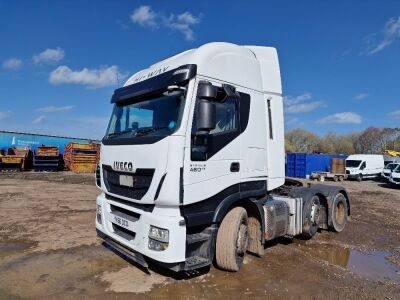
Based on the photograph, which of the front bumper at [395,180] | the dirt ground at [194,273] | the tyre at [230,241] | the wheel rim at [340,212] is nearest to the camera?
the dirt ground at [194,273]

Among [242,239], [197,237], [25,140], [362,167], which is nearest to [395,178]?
[362,167]

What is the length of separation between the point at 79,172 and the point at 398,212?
22771mm

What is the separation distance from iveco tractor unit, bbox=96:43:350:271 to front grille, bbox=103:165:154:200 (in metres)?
0.01

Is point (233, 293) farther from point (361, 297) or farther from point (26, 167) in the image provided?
point (26, 167)

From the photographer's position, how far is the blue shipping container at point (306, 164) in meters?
29.9

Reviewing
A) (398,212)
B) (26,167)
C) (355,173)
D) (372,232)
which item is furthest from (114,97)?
(355,173)

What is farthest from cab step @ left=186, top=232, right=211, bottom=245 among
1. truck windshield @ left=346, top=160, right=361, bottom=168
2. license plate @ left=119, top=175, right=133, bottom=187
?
truck windshield @ left=346, top=160, right=361, bottom=168

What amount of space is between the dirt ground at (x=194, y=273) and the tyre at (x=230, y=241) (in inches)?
8.4

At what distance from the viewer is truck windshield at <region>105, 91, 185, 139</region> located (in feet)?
15.2

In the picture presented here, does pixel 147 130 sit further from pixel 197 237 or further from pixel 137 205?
pixel 197 237

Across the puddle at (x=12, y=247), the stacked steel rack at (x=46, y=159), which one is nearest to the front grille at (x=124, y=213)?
the puddle at (x=12, y=247)

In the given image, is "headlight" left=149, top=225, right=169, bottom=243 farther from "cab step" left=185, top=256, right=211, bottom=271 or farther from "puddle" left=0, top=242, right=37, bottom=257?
"puddle" left=0, top=242, right=37, bottom=257

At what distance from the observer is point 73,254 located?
20.5ft

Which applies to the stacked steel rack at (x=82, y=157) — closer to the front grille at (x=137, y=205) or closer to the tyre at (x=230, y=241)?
the front grille at (x=137, y=205)
